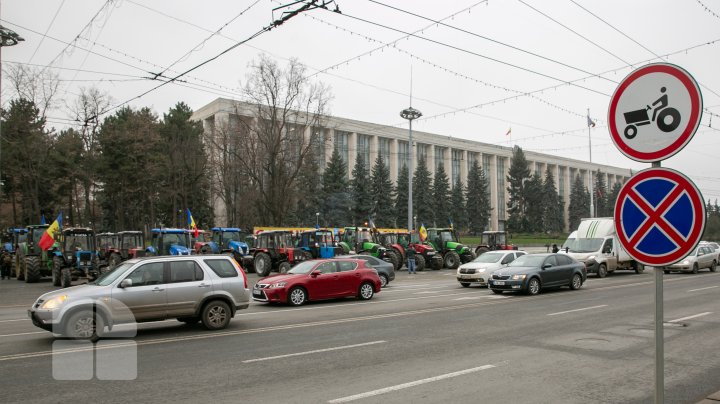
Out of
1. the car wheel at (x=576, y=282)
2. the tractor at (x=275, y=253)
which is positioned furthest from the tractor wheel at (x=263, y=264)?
the car wheel at (x=576, y=282)

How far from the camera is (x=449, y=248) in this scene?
116 feet

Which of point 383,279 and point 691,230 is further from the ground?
point 691,230

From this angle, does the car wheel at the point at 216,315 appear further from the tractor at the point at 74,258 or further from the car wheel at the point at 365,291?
the tractor at the point at 74,258

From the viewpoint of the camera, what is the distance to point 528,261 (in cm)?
1925

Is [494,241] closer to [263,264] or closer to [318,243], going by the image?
[318,243]

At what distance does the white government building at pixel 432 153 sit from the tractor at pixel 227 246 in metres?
40.8

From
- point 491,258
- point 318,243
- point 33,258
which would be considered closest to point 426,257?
point 318,243

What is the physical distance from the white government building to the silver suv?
210 ft

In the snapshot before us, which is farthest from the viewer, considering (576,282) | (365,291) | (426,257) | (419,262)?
(426,257)

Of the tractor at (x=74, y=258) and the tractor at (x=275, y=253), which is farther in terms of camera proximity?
the tractor at (x=275, y=253)

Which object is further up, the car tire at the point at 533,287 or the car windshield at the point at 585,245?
the car windshield at the point at 585,245

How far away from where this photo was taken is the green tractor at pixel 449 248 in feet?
114

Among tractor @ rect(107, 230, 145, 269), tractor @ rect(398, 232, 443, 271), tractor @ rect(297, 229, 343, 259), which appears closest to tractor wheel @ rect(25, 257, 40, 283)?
tractor @ rect(107, 230, 145, 269)

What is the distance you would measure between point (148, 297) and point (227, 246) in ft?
76.7
